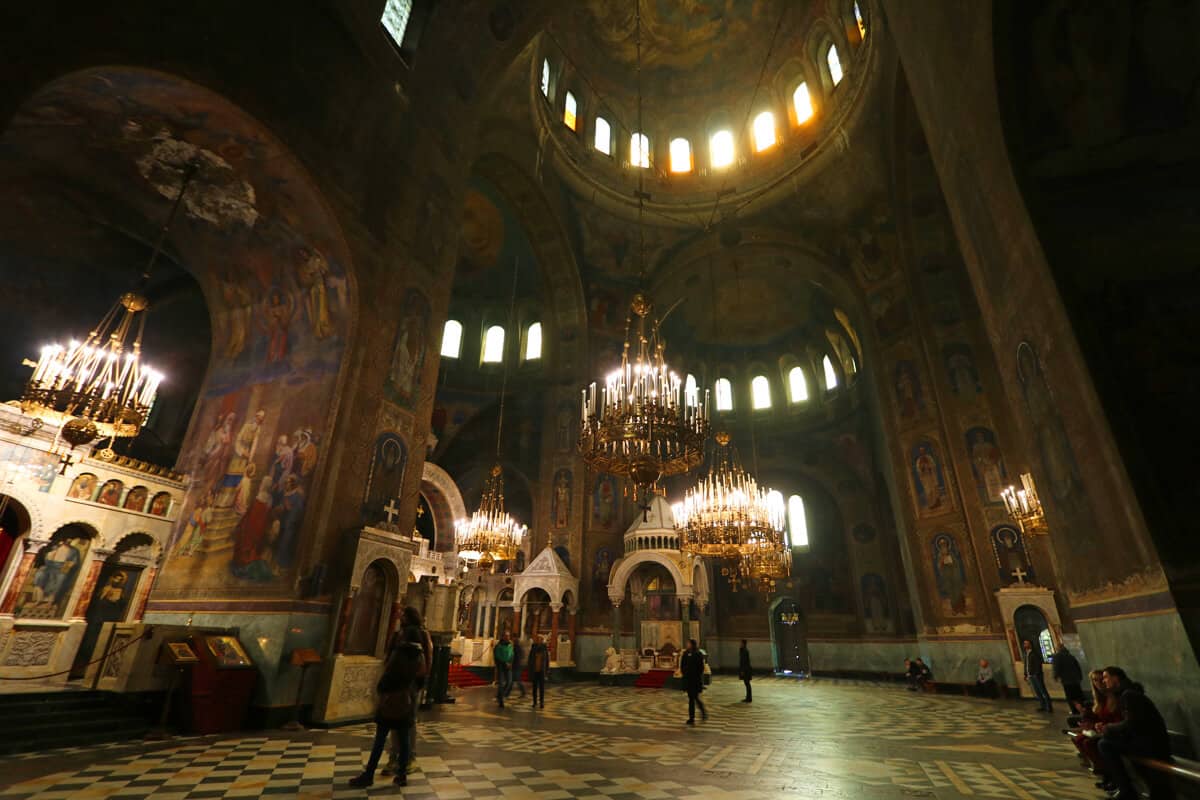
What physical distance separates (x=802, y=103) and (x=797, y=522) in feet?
51.2

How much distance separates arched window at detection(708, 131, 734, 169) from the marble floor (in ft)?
57.3

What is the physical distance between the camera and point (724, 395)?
24.1 m

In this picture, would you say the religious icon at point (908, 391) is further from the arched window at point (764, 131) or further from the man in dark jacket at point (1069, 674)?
the arched window at point (764, 131)

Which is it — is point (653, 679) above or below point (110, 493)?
below

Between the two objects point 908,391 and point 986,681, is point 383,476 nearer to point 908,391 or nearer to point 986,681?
point 986,681

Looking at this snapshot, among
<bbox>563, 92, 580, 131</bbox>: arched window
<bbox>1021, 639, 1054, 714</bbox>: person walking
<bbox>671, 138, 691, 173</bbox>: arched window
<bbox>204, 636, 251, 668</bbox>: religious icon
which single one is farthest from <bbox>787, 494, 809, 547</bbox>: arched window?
<bbox>204, 636, 251, 668</bbox>: religious icon

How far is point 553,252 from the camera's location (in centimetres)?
1802

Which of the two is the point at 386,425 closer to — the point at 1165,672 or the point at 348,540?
the point at 348,540

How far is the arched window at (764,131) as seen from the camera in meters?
18.4

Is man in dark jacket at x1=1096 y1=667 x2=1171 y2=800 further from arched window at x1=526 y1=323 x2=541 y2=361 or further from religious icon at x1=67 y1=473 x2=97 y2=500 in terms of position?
arched window at x1=526 y1=323 x2=541 y2=361

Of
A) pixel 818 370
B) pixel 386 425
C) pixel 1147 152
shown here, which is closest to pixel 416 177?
pixel 386 425

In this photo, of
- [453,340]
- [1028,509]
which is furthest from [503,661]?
[453,340]

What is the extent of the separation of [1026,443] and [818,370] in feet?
55.4

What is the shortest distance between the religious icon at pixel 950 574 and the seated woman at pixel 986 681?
129 centimetres
